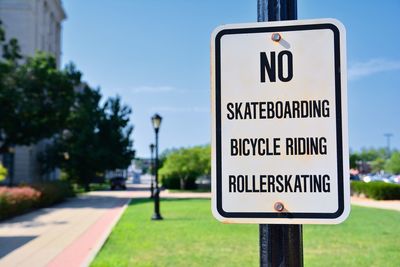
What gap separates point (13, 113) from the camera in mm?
32688

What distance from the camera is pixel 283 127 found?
78.4 inches

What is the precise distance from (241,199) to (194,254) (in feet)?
29.9

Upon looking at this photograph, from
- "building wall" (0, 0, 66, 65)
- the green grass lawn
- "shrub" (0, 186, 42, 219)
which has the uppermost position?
"building wall" (0, 0, 66, 65)

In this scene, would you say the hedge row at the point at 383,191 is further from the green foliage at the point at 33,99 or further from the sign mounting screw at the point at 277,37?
the sign mounting screw at the point at 277,37

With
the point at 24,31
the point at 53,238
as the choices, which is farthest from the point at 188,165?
the point at 53,238

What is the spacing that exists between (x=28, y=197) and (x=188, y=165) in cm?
2841

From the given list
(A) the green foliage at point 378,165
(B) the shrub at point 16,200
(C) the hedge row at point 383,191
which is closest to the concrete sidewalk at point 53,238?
(B) the shrub at point 16,200

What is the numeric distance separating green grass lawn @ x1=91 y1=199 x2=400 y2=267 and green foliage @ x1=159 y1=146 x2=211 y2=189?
3420cm

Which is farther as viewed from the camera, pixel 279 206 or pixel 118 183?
pixel 118 183

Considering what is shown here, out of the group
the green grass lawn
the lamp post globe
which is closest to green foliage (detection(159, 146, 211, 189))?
the lamp post globe

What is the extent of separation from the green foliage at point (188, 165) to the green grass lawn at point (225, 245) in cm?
3420

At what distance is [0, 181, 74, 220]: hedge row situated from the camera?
21234 millimetres

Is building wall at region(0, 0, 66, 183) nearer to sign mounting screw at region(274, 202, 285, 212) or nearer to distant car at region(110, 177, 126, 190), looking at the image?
distant car at region(110, 177, 126, 190)

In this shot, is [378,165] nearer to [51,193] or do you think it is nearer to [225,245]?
[51,193]
